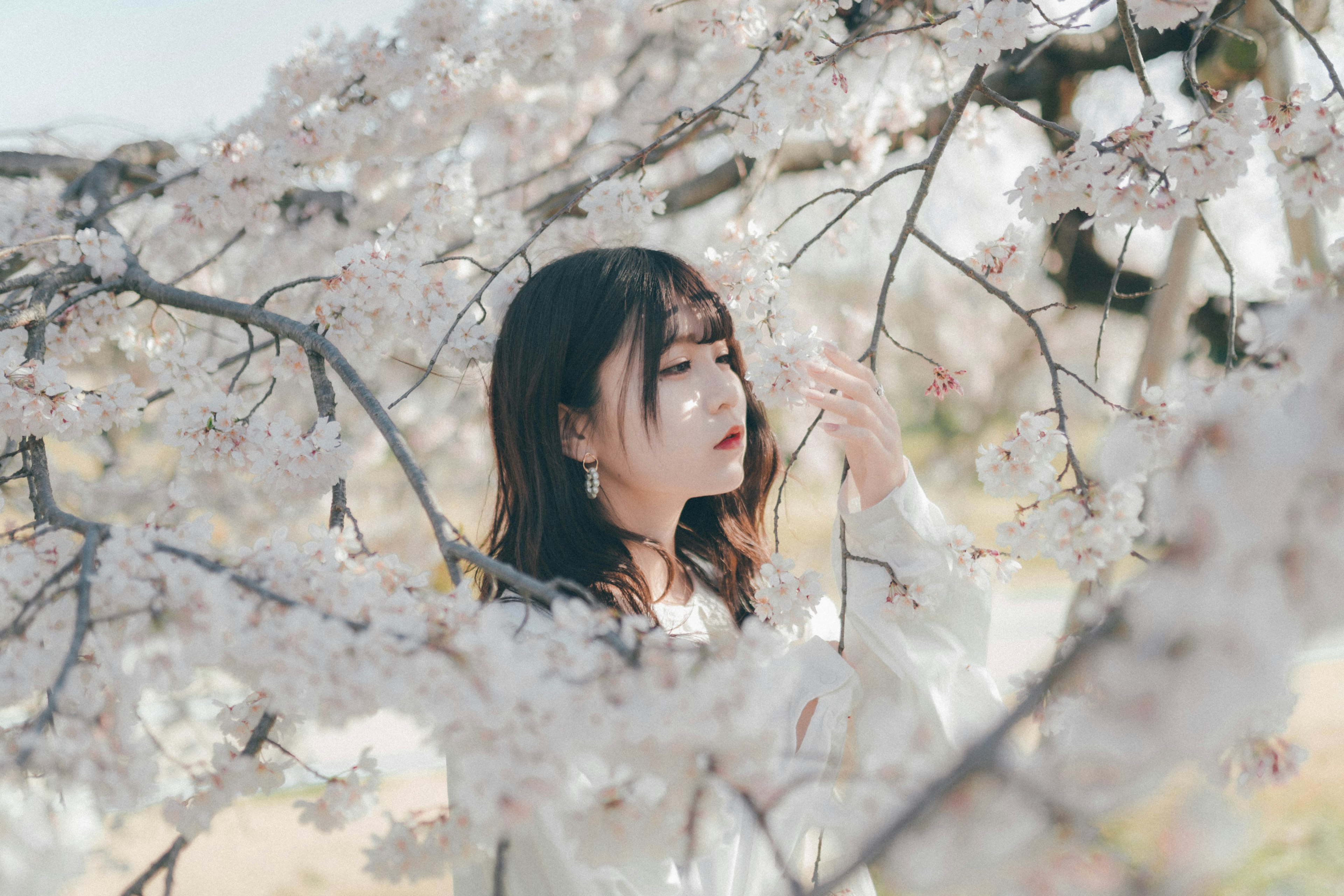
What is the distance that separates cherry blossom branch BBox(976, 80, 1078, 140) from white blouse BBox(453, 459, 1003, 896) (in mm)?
575

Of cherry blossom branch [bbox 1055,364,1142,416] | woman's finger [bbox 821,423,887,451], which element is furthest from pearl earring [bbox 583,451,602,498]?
cherry blossom branch [bbox 1055,364,1142,416]

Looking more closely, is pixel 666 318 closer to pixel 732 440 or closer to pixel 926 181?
pixel 732 440

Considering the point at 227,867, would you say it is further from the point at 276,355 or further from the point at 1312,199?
the point at 1312,199

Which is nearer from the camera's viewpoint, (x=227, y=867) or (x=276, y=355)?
(x=276, y=355)

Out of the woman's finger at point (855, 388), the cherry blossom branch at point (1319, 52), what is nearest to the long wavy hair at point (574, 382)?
the woman's finger at point (855, 388)

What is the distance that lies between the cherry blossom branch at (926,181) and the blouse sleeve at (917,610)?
318 mm

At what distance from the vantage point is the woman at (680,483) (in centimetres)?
134

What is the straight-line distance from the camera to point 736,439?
1382 millimetres

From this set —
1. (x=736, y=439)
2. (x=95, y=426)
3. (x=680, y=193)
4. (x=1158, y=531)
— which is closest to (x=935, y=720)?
(x=736, y=439)

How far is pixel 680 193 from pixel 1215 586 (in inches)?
86.9

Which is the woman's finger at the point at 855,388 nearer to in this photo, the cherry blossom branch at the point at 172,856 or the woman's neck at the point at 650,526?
the woman's neck at the point at 650,526

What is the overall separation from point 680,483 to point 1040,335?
0.58 metres

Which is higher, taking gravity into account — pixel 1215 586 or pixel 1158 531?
pixel 1158 531

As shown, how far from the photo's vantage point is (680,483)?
4.46 feet
